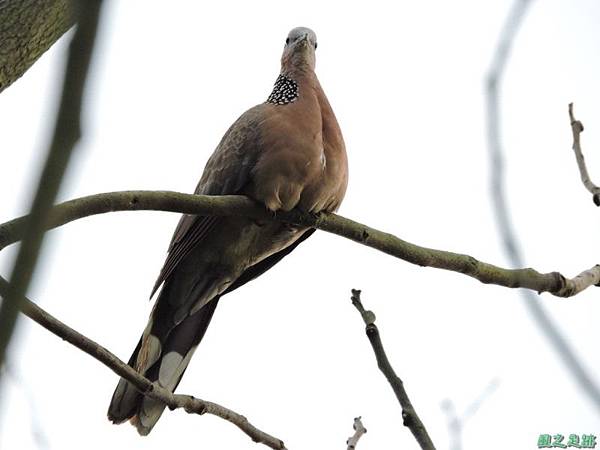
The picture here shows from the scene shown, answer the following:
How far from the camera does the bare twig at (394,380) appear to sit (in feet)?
8.40

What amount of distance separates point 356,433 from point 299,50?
10.4ft

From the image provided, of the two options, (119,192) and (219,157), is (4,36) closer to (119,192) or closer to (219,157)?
(119,192)

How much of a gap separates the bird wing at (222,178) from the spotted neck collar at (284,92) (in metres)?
0.14

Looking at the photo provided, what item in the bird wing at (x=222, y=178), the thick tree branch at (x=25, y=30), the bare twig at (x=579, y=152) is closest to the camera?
the bare twig at (x=579, y=152)

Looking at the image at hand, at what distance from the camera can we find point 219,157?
487cm

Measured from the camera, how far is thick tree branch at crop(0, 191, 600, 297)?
2944 millimetres

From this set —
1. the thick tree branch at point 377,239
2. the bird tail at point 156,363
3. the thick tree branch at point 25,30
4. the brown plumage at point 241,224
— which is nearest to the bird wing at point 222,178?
the brown plumage at point 241,224

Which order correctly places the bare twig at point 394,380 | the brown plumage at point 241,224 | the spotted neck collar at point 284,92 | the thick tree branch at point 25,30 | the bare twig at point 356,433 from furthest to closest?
the spotted neck collar at point 284,92, the brown plumage at point 241,224, the thick tree branch at point 25,30, the bare twig at point 356,433, the bare twig at point 394,380

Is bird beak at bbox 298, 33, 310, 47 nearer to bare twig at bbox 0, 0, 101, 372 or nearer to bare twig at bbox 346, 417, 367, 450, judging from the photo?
bare twig at bbox 346, 417, 367, 450

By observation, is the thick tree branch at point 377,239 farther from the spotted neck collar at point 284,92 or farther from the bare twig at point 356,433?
the spotted neck collar at point 284,92

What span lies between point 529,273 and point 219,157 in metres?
2.11

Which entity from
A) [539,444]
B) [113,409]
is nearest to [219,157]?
[113,409]

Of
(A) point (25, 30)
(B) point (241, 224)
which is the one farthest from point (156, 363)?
(A) point (25, 30)

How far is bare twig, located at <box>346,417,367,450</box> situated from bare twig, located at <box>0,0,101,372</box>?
5.88ft
